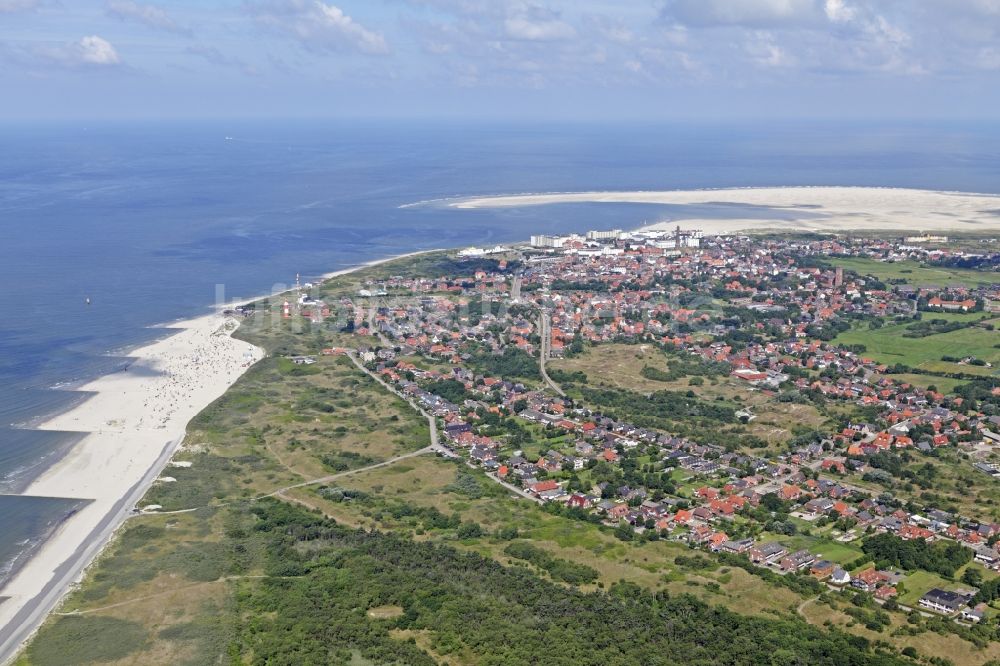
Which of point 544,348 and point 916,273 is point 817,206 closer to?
point 916,273

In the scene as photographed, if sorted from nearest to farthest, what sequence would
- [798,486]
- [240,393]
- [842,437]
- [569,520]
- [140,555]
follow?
[140,555] → [569,520] → [798,486] → [842,437] → [240,393]

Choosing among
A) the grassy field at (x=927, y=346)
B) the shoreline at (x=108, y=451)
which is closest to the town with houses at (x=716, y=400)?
the grassy field at (x=927, y=346)

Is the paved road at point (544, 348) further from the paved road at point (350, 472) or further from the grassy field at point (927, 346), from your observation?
the grassy field at point (927, 346)

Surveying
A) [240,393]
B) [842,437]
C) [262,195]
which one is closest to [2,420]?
[240,393]

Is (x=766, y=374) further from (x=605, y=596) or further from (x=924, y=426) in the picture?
(x=605, y=596)

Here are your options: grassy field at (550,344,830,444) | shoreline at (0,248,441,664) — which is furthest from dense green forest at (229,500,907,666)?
grassy field at (550,344,830,444)

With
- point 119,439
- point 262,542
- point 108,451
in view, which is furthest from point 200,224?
point 262,542

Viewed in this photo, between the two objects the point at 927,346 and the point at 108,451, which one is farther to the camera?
the point at 927,346
